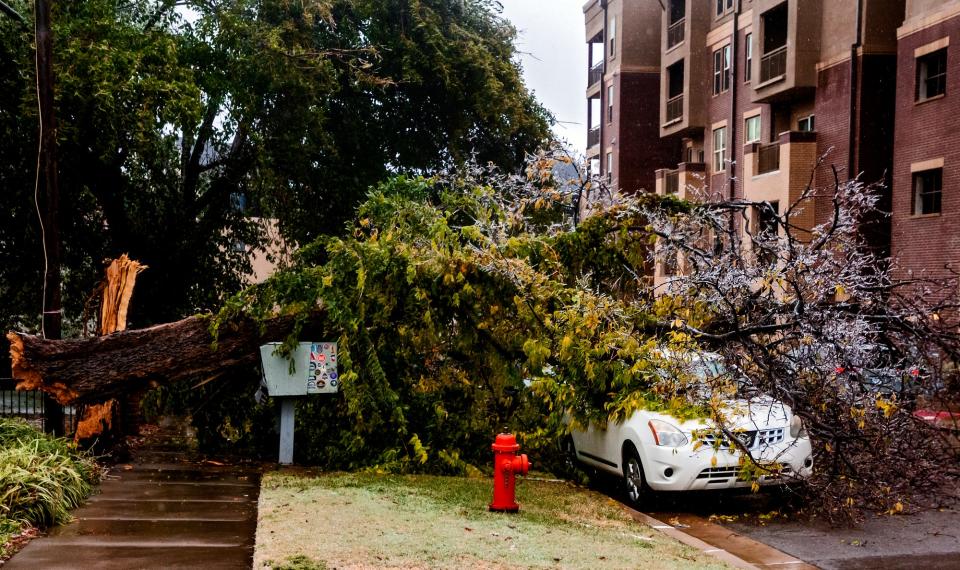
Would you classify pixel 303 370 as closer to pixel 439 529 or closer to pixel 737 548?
pixel 439 529

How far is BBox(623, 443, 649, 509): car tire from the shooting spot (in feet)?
32.3

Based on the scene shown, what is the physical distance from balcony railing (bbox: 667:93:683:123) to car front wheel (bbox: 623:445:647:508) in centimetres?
2501

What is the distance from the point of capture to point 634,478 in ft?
32.8

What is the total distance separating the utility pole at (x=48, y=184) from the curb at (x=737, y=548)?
7.12m

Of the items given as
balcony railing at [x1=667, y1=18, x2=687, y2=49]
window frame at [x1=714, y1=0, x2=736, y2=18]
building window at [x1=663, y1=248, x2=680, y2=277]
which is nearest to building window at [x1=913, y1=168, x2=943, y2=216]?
window frame at [x1=714, y1=0, x2=736, y2=18]

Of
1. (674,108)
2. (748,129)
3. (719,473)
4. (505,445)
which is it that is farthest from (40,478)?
(674,108)

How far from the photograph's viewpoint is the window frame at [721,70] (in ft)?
103

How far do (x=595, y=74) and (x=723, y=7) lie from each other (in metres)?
10.7

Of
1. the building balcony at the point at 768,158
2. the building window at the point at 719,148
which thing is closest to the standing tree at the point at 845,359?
the building balcony at the point at 768,158

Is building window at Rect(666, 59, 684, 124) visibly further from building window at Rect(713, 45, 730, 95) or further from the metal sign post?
the metal sign post

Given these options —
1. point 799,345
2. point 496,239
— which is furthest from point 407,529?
point 496,239

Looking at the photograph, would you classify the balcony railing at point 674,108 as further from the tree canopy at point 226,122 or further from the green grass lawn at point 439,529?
the green grass lawn at point 439,529

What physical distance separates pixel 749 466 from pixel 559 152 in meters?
5.53

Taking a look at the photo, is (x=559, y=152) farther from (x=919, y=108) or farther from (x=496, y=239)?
(x=919, y=108)
